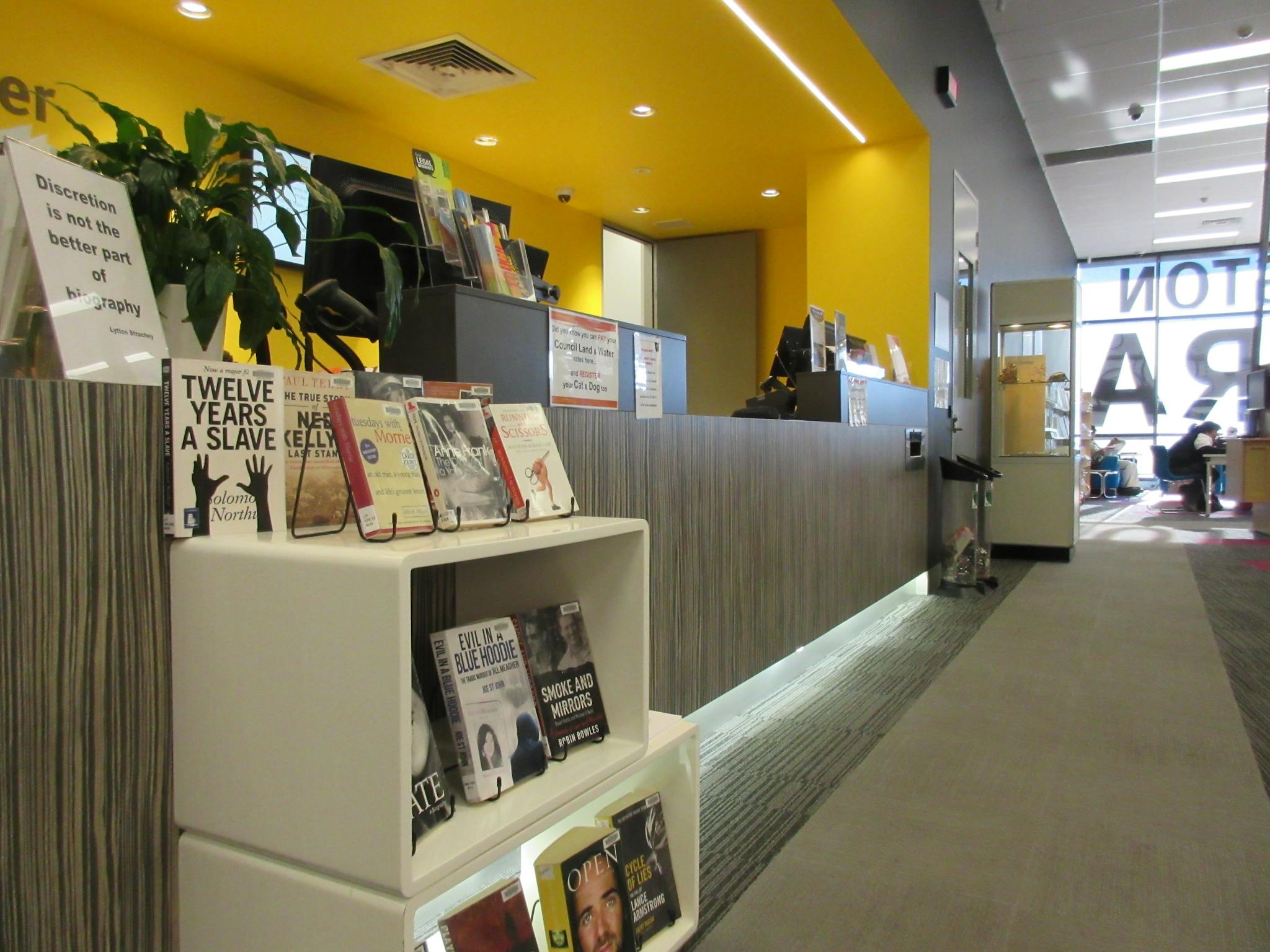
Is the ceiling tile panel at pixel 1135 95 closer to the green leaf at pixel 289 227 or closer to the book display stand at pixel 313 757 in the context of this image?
the green leaf at pixel 289 227

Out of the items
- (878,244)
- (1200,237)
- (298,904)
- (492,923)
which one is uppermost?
(1200,237)

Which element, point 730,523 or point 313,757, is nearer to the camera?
point 313,757

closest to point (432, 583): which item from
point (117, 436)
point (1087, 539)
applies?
point (117, 436)

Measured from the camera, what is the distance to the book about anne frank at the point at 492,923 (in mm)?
1034

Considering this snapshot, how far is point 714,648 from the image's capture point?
2.39m

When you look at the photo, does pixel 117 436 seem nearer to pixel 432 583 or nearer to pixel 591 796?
pixel 432 583

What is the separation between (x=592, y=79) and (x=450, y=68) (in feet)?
2.54

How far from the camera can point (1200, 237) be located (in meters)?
11.8

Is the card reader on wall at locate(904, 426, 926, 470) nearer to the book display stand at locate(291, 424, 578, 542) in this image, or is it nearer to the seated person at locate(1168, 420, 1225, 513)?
the book display stand at locate(291, 424, 578, 542)

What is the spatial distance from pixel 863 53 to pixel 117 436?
399cm

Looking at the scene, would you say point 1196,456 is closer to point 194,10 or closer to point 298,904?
point 194,10

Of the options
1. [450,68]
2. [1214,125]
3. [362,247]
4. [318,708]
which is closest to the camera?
[318,708]

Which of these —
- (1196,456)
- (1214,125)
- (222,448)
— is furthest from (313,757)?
(1196,456)

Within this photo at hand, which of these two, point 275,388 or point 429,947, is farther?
point 429,947
